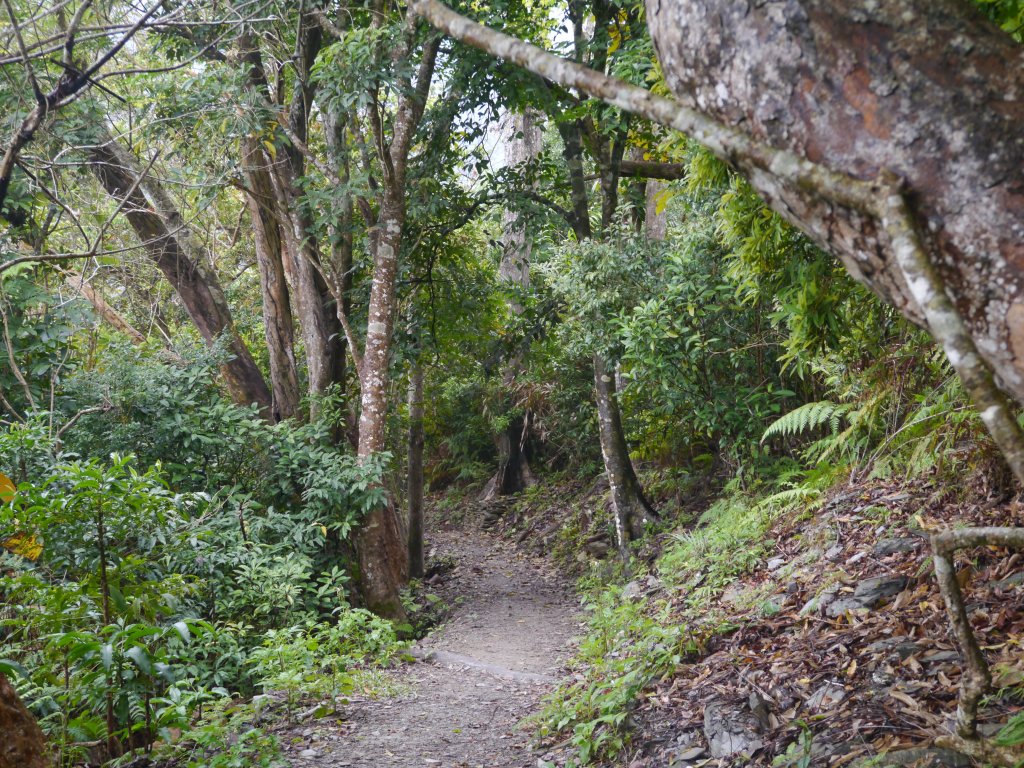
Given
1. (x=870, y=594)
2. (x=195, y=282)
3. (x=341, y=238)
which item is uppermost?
(x=195, y=282)

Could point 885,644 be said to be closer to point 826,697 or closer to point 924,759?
point 826,697

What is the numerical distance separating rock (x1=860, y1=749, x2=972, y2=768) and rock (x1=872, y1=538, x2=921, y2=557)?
2.01 meters

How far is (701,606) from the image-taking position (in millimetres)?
5629

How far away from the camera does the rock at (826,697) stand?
3342 millimetres

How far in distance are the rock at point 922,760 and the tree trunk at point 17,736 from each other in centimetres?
311

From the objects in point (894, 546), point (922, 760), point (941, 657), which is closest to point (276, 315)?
point (894, 546)

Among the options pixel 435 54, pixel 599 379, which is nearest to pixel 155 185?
pixel 435 54

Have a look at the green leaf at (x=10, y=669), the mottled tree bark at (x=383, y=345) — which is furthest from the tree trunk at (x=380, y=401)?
the green leaf at (x=10, y=669)

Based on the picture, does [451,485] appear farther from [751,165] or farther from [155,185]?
[751,165]

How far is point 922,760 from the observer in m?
2.61

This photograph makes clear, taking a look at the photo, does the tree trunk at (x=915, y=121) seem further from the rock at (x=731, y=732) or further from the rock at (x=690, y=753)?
the rock at (x=690, y=753)

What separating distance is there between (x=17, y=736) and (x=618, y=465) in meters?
7.82

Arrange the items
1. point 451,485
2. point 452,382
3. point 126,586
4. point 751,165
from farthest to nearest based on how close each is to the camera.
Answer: point 451,485
point 452,382
point 126,586
point 751,165

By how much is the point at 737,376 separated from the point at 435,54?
495 centimetres
